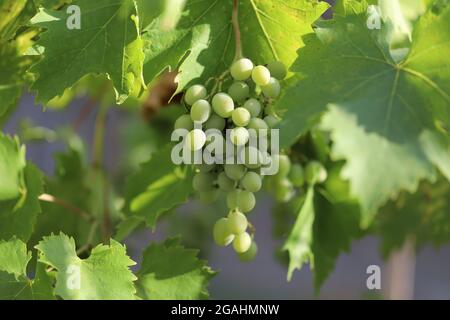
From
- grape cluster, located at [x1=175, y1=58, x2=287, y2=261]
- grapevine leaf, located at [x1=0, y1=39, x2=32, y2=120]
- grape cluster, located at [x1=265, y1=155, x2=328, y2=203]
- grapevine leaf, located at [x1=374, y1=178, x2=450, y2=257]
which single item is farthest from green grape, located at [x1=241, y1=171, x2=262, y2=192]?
grapevine leaf, located at [x1=374, y1=178, x2=450, y2=257]

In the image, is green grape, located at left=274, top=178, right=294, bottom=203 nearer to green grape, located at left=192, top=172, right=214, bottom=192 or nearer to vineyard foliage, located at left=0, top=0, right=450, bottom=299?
vineyard foliage, located at left=0, top=0, right=450, bottom=299

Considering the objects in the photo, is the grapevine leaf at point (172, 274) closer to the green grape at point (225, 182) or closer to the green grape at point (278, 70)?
the green grape at point (225, 182)

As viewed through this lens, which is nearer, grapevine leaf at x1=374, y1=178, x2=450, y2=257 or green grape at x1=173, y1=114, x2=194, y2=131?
green grape at x1=173, y1=114, x2=194, y2=131

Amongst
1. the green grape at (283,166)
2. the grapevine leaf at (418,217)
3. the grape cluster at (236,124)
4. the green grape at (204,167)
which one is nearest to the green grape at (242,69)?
the grape cluster at (236,124)

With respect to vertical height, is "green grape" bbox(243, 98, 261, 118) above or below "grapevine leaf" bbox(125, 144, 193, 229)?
above

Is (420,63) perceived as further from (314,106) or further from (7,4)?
(7,4)

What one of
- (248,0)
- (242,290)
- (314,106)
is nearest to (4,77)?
(248,0)

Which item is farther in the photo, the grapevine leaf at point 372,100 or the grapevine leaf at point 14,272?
the grapevine leaf at point 14,272
